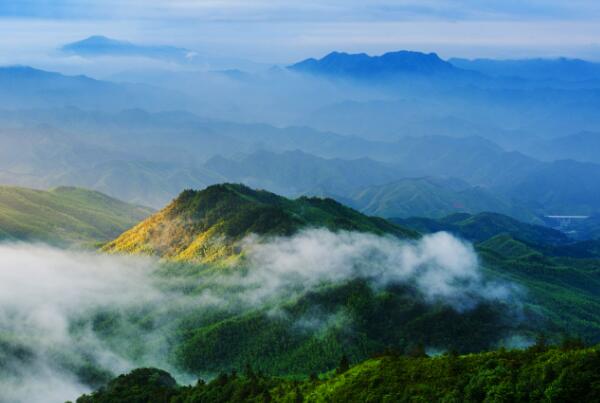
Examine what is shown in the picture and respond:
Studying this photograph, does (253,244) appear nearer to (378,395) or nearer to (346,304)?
(346,304)

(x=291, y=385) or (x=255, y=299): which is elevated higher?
(x=291, y=385)

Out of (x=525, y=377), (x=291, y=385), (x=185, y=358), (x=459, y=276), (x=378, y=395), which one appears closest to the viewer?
(x=525, y=377)

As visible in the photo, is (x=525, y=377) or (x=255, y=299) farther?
(x=255, y=299)

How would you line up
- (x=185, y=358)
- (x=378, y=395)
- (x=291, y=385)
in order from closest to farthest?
(x=378, y=395), (x=291, y=385), (x=185, y=358)

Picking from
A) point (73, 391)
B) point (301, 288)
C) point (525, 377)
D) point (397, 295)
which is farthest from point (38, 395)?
point (525, 377)

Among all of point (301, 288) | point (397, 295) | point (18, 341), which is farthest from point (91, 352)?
point (397, 295)

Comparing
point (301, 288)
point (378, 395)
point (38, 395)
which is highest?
point (378, 395)

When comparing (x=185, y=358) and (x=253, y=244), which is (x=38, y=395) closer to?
(x=185, y=358)
